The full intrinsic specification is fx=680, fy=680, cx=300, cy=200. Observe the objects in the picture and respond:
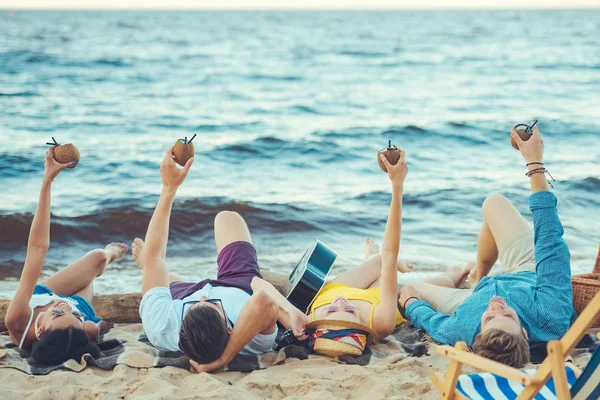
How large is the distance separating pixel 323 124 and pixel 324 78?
9906mm

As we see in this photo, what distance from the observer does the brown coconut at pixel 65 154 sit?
4098 mm

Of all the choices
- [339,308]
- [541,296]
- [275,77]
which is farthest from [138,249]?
[275,77]

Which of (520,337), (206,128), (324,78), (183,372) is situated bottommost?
(183,372)

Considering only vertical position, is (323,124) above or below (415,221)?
above

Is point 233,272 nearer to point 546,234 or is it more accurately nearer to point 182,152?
point 182,152

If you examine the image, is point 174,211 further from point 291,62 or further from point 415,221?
point 291,62

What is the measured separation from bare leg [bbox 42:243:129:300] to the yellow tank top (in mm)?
1743

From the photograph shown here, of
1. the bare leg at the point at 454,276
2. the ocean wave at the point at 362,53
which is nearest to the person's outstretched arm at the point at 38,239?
the bare leg at the point at 454,276

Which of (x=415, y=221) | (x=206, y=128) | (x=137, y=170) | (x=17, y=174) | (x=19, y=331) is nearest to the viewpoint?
(x=19, y=331)

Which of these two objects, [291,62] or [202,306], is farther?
[291,62]

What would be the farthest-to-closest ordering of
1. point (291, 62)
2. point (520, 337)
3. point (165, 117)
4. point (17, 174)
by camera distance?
point (291, 62) → point (165, 117) → point (17, 174) → point (520, 337)

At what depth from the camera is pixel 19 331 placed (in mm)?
4363

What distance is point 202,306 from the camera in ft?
13.0

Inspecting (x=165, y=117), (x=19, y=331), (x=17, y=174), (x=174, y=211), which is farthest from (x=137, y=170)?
(x=19, y=331)
